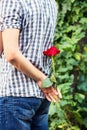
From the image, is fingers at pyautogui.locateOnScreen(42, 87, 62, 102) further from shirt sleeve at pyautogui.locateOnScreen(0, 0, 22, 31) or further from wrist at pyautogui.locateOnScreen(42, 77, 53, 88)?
shirt sleeve at pyautogui.locateOnScreen(0, 0, 22, 31)

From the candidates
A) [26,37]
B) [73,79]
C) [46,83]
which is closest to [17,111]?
[46,83]

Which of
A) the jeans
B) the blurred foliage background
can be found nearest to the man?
the jeans

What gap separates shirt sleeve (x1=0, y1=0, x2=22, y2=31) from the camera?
1.87 metres

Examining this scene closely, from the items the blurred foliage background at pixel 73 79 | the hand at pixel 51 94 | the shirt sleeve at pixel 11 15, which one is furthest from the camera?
the blurred foliage background at pixel 73 79

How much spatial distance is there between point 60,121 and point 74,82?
395 millimetres

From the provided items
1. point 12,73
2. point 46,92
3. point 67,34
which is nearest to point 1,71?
point 12,73

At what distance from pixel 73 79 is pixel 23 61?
1891mm

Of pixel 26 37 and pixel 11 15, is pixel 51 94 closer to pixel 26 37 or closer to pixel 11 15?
pixel 26 37

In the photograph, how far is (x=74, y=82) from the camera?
3.78m

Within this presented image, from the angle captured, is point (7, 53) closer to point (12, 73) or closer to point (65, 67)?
point (12, 73)

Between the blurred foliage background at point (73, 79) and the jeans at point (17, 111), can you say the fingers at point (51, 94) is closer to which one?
the jeans at point (17, 111)

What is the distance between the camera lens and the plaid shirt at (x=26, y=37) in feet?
6.16

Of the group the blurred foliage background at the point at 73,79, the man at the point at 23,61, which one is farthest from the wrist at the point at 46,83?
the blurred foliage background at the point at 73,79

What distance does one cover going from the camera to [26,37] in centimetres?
194
